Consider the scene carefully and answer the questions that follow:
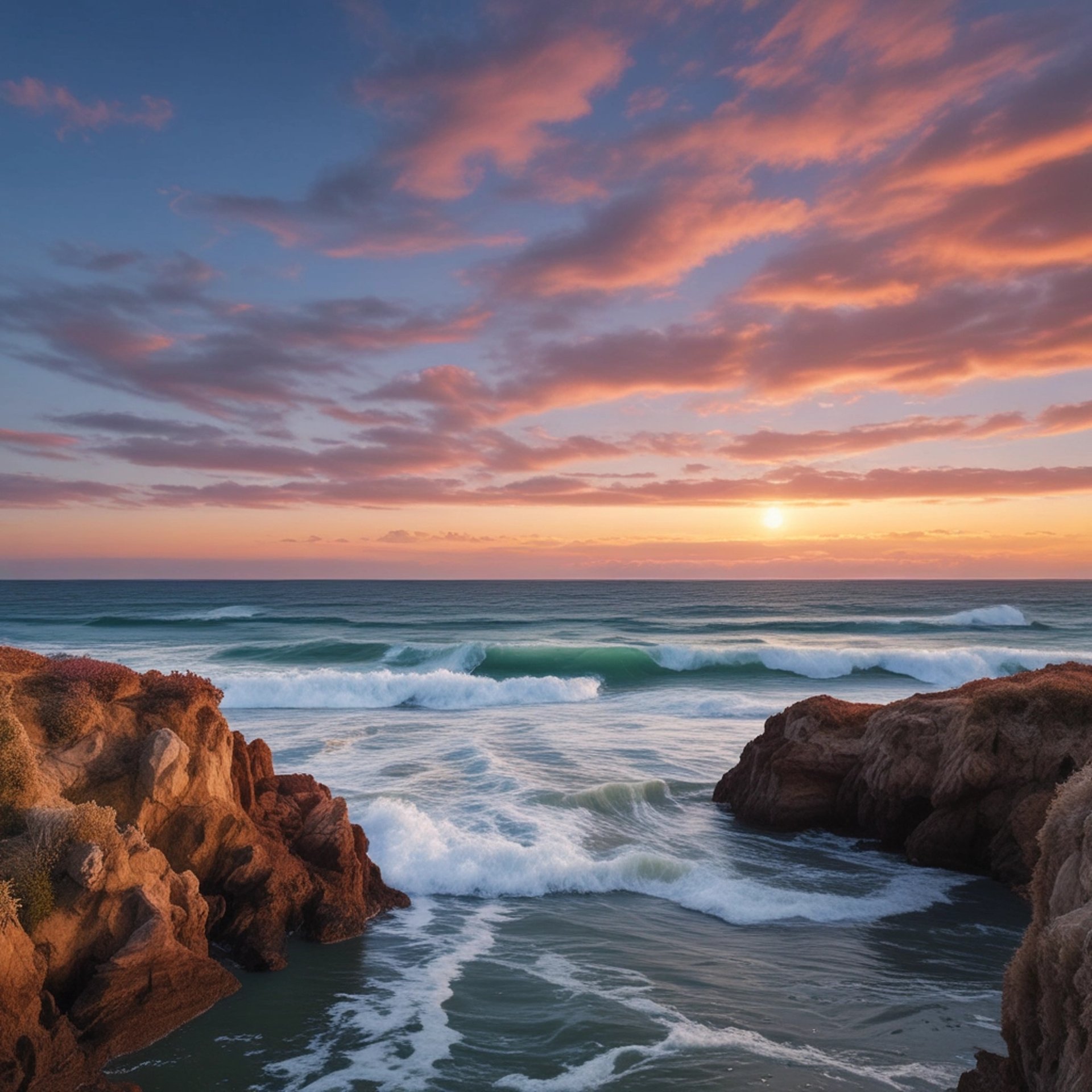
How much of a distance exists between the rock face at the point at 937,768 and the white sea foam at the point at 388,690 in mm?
19395

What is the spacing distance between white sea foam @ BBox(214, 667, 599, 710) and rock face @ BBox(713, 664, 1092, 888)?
1940 centimetres

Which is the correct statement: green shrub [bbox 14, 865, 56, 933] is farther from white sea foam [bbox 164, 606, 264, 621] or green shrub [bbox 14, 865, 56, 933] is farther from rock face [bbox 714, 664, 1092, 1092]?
white sea foam [bbox 164, 606, 264, 621]

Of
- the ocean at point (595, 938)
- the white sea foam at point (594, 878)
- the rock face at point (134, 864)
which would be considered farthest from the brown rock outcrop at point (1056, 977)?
the rock face at point (134, 864)

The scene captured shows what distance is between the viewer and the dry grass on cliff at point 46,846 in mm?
8289

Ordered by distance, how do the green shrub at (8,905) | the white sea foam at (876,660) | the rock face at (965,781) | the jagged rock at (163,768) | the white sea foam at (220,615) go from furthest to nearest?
the white sea foam at (220,615) < the white sea foam at (876,660) < the jagged rock at (163,768) < the green shrub at (8,905) < the rock face at (965,781)

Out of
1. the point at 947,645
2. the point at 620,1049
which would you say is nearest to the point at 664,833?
the point at 620,1049

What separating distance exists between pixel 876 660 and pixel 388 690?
1085 inches

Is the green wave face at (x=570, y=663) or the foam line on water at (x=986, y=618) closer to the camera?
the green wave face at (x=570, y=663)

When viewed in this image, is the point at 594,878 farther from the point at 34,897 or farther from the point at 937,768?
the point at 34,897

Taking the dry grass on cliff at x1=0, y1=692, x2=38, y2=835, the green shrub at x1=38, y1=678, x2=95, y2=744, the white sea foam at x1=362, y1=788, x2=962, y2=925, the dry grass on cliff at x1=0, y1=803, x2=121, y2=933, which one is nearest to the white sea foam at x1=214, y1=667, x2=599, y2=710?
the white sea foam at x1=362, y1=788, x2=962, y2=925

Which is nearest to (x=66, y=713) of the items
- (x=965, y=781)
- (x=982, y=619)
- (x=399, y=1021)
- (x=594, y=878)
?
(x=399, y=1021)

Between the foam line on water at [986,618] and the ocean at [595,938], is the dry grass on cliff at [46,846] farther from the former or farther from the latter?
the foam line on water at [986,618]

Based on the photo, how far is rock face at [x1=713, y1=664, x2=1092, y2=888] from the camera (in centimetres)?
1406

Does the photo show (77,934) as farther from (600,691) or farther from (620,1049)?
(600,691)
